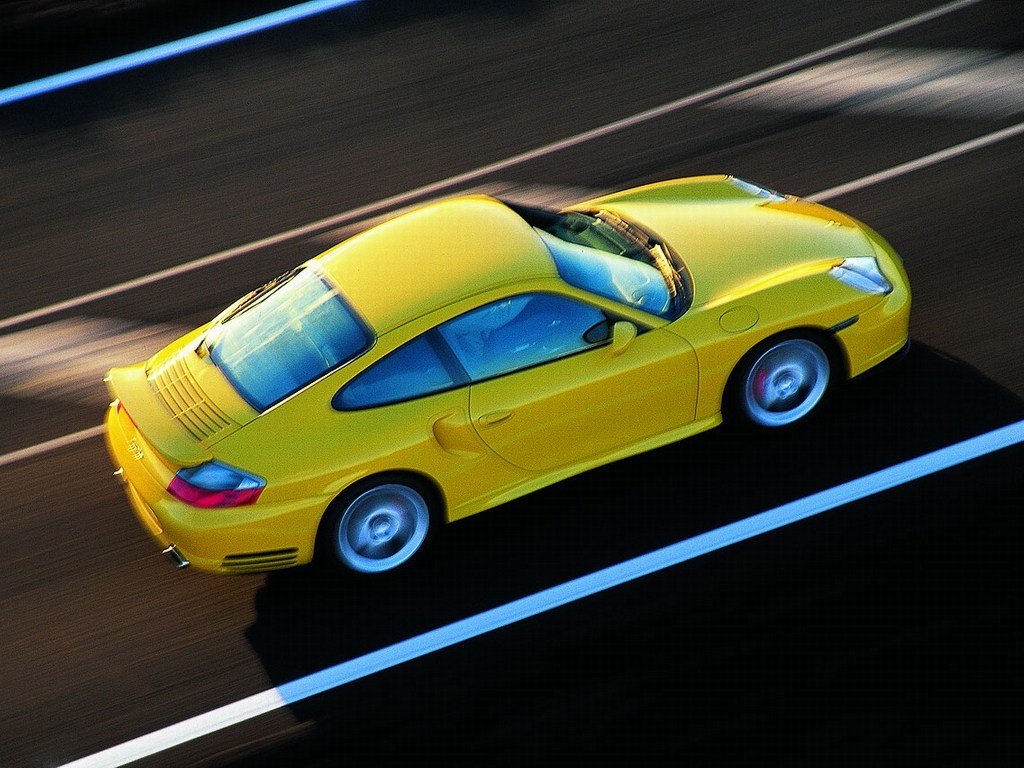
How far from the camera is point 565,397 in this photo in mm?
6227

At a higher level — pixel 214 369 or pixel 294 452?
pixel 214 369

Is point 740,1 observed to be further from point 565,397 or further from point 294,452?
point 294,452

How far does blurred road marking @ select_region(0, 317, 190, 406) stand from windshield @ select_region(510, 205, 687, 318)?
311 centimetres

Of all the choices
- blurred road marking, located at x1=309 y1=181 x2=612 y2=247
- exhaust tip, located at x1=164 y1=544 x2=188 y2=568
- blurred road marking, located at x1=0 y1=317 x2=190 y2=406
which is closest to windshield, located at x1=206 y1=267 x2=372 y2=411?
exhaust tip, located at x1=164 y1=544 x2=188 y2=568

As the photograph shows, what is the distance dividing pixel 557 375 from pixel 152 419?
2039 mm

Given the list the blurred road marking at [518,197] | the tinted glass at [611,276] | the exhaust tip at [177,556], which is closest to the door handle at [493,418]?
the tinted glass at [611,276]

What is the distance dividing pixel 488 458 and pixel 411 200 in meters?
3.96

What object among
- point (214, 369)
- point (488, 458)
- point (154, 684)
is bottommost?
point (154, 684)

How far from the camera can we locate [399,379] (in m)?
6.07

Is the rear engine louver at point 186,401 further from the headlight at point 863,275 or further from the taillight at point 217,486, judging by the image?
the headlight at point 863,275

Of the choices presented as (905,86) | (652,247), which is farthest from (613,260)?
(905,86)

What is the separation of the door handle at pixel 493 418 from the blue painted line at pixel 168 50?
23.8 feet

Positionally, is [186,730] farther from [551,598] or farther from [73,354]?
[73,354]

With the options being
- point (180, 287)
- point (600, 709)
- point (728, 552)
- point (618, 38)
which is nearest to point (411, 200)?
point (180, 287)
